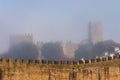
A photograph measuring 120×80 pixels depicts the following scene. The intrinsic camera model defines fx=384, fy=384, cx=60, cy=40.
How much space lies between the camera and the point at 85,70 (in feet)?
164

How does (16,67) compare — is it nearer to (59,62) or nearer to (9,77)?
(9,77)

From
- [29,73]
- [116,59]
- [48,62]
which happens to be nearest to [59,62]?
[48,62]

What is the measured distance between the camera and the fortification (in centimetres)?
4550

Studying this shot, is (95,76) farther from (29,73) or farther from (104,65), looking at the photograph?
(29,73)

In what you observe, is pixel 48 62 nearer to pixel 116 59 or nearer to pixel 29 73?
pixel 29 73

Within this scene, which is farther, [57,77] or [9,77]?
[57,77]

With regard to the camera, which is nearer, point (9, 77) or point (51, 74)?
point (9, 77)

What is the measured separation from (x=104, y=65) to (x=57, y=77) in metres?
6.60

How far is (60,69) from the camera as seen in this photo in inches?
1933

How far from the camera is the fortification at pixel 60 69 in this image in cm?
4550

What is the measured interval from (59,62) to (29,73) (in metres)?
4.55

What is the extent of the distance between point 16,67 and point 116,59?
13.6m

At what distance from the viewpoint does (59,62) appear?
4941cm

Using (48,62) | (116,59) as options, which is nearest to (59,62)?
(48,62)
